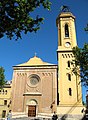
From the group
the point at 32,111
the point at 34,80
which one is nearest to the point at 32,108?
the point at 32,111

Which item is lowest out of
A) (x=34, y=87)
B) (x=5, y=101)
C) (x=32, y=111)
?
(x=32, y=111)

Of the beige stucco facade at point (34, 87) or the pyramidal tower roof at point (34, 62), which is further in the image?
the pyramidal tower roof at point (34, 62)

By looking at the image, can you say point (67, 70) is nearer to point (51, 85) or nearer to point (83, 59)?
point (51, 85)

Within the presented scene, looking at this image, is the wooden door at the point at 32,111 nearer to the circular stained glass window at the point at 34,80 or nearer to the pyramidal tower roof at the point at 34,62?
the circular stained glass window at the point at 34,80

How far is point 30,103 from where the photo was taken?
1363 inches

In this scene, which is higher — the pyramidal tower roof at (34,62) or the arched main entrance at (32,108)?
the pyramidal tower roof at (34,62)

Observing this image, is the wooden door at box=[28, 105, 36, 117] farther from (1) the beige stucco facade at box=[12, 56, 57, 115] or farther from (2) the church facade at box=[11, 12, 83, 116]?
(1) the beige stucco facade at box=[12, 56, 57, 115]

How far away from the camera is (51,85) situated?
116 ft

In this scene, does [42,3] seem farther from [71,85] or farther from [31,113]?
[31,113]

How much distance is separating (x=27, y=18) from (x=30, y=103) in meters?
25.3

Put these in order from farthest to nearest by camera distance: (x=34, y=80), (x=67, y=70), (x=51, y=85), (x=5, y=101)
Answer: (x=5, y=101)
(x=34, y=80)
(x=51, y=85)
(x=67, y=70)

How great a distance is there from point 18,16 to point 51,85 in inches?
1002

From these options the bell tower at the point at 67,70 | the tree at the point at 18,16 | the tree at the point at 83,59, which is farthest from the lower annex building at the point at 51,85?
the tree at the point at 18,16

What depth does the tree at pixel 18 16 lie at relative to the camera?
10911 mm
